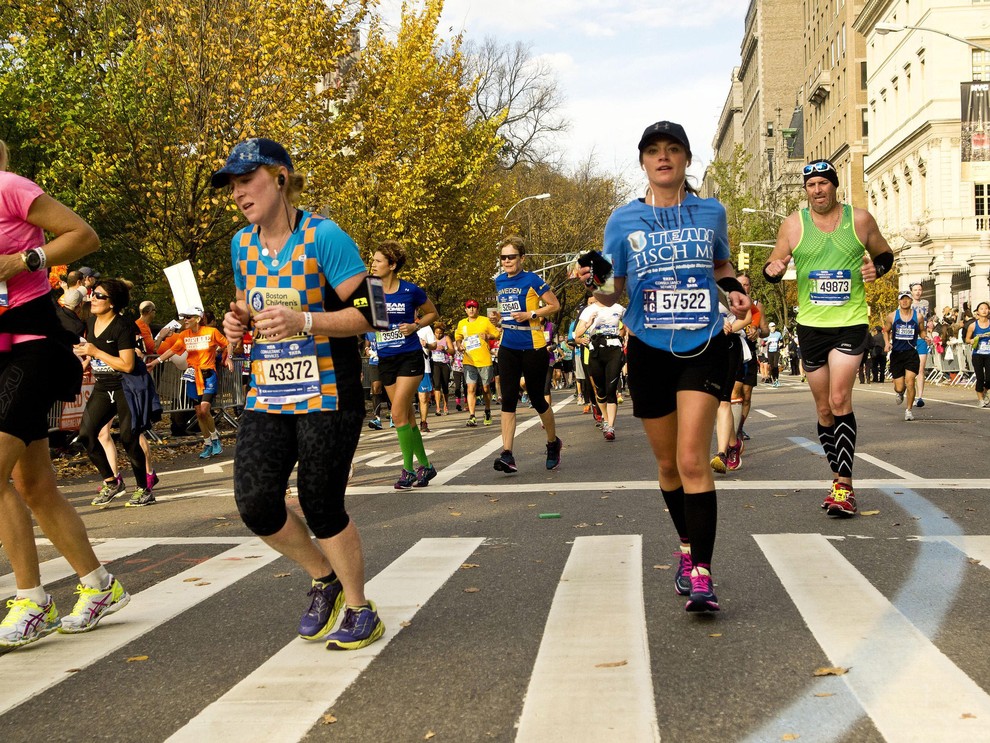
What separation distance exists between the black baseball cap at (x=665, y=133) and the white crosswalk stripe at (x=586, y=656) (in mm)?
2002

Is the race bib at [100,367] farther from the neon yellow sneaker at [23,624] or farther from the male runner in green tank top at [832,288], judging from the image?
the male runner in green tank top at [832,288]

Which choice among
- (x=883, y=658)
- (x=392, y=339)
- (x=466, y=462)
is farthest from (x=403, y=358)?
(x=883, y=658)

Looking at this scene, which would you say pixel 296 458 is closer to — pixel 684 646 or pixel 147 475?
Result: pixel 684 646

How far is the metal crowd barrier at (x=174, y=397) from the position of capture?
14.1m

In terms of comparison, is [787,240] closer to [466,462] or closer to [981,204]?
[466,462]

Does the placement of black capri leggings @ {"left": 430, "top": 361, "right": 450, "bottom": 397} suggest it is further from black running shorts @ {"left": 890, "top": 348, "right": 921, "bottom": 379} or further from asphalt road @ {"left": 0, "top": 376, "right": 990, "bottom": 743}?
asphalt road @ {"left": 0, "top": 376, "right": 990, "bottom": 743}

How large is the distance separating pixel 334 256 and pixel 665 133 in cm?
159

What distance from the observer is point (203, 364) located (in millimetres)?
15711

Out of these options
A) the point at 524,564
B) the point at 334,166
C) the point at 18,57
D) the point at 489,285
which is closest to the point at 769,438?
the point at 524,564

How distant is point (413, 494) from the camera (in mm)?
9797

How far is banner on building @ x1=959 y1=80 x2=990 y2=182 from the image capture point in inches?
1801

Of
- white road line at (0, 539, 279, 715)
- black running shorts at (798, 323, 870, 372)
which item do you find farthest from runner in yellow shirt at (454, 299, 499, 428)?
white road line at (0, 539, 279, 715)

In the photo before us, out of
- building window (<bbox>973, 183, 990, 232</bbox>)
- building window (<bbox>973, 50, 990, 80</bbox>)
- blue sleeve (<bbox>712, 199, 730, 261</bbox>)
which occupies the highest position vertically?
building window (<bbox>973, 50, 990, 80</bbox>)

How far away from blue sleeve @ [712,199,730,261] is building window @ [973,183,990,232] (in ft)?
178
